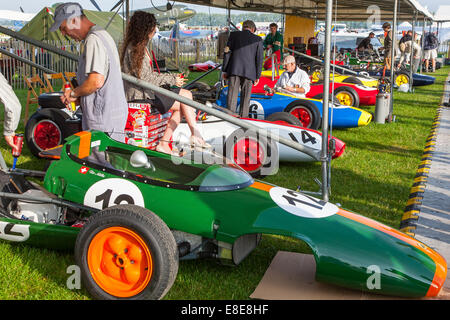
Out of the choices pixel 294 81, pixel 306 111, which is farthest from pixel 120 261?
pixel 294 81

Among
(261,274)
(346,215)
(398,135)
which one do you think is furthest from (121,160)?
(398,135)

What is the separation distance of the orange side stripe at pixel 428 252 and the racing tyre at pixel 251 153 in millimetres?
2651

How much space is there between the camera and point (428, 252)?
3.03 meters

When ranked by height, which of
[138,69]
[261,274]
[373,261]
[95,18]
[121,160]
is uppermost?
[95,18]

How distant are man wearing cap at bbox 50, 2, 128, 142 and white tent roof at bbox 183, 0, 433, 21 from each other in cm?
845

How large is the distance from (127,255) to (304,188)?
121 inches

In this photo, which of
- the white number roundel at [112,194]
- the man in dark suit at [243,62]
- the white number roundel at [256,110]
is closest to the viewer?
the white number roundel at [112,194]

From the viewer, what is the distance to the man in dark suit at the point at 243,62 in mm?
7645

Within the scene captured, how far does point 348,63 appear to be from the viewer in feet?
58.5

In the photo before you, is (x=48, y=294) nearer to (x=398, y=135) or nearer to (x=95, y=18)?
(x=398, y=135)

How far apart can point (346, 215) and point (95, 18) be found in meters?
16.7

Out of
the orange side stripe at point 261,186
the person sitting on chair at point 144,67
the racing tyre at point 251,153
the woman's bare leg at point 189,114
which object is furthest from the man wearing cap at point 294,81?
the orange side stripe at point 261,186

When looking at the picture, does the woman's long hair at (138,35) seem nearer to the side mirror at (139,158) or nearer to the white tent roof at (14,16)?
the side mirror at (139,158)
